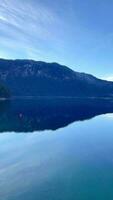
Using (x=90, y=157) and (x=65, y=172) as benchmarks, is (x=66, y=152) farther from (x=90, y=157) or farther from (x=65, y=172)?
(x=65, y=172)

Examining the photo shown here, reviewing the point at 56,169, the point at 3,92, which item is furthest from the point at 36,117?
the point at 3,92

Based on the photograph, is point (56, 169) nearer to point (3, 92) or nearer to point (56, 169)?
point (56, 169)

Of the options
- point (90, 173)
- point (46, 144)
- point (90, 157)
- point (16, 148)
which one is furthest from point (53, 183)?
point (46, 144)

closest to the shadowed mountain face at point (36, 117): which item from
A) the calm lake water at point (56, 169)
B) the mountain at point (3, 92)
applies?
the calm lake water at point (56, 169)

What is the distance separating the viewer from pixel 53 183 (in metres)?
18.6

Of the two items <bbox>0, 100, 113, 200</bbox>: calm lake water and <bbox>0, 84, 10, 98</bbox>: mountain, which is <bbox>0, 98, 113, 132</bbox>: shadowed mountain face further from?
<bbox>0, 84, 10, 98</bbox>: mountain

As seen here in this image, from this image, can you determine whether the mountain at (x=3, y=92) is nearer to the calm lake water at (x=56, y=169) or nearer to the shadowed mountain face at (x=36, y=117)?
the shadowed mountain face at (x=36, y=117)

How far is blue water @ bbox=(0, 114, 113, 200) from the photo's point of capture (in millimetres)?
17017

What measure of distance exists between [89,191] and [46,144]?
16447mm

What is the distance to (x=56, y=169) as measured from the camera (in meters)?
22.2

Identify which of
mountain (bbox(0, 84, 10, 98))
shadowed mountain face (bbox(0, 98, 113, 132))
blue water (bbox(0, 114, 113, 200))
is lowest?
shadowed mountain face (bbox(0, 98, 113, 132))

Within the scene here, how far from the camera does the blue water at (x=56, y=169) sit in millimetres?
17017

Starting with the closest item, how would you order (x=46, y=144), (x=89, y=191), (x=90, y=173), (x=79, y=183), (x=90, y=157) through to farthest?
(x=89, y=191) → (x=79, y=183) → (x=90, y=173) → (x=90, y=157) → (x=46, y=144)

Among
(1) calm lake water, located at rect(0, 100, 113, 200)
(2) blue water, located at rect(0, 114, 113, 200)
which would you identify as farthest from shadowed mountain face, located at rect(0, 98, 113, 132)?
(2) blue water, located at rect(0, 114, 113, 200)
